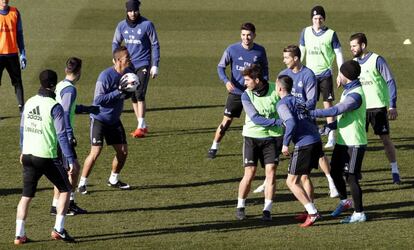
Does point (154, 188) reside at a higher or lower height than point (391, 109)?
lower

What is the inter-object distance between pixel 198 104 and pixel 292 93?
26.7ft

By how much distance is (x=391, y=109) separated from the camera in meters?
17.9

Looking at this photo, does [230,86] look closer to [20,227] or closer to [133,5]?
[133,5]

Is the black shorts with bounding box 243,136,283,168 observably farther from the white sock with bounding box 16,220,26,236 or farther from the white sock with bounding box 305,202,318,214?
the white sock with bounding box 16,220,26,236

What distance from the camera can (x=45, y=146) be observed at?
14836 mm

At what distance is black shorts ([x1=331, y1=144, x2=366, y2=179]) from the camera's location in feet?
52.5

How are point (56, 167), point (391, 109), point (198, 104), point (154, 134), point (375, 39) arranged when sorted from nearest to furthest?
point (56, 167) < point (391, 109) < point (154, 134) < point (198, 104) < point (375, 39)

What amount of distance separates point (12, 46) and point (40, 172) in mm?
9254

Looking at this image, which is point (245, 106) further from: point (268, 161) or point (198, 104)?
point (198, 104)

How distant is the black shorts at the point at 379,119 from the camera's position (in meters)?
18.3

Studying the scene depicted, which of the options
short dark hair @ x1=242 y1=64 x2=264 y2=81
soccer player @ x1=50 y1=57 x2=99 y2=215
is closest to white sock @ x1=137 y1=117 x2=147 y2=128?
soccer player @ x1=50 y1=57 x2=99 y2=215

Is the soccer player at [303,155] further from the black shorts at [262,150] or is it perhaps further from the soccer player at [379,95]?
the soccer player at [379,95]

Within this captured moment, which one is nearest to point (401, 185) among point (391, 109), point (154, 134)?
point (391, 109)

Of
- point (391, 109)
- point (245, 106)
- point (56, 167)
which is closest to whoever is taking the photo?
point (56, 167)
